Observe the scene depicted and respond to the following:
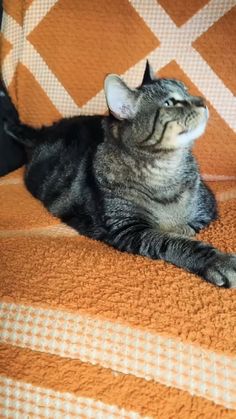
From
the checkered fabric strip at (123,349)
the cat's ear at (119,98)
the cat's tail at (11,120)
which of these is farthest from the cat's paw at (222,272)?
the cat's tail at (11,120)

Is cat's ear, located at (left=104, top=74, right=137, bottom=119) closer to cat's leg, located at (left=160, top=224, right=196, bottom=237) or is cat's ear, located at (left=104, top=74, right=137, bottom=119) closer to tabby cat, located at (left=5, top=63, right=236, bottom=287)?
tabby cat, located at (left=5, top=63, right=236, bottom=287)

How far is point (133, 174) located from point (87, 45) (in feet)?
1.88

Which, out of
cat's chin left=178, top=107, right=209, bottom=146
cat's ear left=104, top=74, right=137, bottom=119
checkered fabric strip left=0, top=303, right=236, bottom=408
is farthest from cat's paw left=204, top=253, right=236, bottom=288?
cat's ear left=104, top=74, right=137, bottom=119

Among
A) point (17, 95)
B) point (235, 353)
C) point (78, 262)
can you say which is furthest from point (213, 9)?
point (235, 353)

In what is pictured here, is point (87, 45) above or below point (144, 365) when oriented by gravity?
above

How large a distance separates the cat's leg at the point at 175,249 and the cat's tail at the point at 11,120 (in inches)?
23.3

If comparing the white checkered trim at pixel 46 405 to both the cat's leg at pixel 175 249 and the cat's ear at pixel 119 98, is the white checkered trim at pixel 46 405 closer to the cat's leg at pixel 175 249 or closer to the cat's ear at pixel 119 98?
the cat's leg at pixel 175 249

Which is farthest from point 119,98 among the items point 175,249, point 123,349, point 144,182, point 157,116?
point 123,349

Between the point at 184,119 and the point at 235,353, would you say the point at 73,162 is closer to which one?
the point at 184,119

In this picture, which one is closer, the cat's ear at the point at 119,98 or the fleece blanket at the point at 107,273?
the fleece blanket at the point at 107,273

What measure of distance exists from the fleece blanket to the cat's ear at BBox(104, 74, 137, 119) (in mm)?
337

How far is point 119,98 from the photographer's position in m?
1.09

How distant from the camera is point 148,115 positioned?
3.67 feet

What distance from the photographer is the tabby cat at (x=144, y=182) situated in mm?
1048
